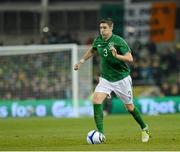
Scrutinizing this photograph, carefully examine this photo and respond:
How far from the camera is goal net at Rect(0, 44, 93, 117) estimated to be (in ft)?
106

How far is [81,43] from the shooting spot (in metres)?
42.7

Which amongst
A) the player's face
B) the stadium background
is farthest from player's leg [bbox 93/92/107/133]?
the stadium background

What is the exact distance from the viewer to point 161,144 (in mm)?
14273

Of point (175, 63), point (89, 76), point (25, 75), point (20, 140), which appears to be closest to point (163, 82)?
point (175, 63)

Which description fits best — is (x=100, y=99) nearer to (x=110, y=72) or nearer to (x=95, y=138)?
(x=110, y=72)

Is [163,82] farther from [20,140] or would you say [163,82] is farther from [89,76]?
[20,140]

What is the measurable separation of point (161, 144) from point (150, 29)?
2489 cm

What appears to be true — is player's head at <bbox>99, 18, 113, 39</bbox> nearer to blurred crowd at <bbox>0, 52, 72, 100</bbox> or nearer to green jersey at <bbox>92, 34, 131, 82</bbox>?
green jersey at <bbox>92, 34, 131, 82</bbox>

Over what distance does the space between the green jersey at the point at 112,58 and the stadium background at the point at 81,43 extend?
1716cm

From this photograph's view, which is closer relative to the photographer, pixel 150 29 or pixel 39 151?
pixel 39 151

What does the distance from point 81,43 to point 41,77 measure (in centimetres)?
1044

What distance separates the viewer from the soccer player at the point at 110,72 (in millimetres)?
14836

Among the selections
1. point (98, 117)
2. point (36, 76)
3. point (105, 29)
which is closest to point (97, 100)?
point (98, 117)

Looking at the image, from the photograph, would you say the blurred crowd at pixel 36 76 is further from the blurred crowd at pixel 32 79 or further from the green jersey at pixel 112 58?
the green jersey at pixel 112 58
